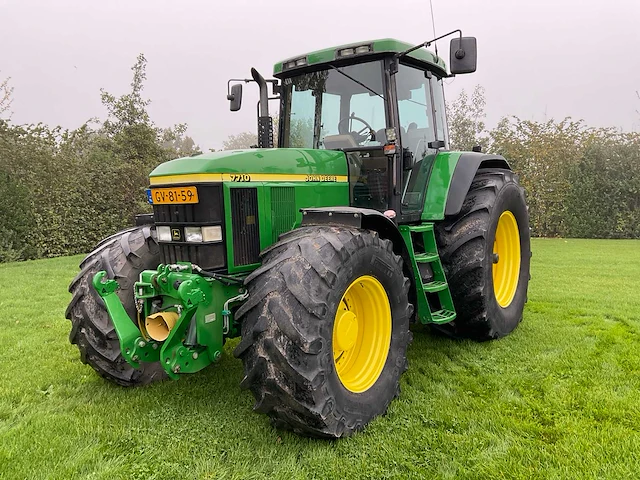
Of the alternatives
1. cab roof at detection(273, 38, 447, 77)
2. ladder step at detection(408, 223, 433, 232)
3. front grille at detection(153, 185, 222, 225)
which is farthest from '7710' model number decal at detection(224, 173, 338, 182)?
cab roof at detection(273, 38, 447, 77)

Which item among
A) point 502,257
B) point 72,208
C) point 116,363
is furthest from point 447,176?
point 72,208

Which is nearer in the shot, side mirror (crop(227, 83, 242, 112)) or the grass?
the grass

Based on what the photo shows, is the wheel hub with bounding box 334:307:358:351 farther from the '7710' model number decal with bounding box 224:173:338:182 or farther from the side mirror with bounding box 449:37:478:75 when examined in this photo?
the side mirror with bounding box 449:37:478:75

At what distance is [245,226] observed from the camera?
328cm

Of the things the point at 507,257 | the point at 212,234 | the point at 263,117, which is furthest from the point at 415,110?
the point at 212,234

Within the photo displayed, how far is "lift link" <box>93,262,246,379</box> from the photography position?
9.42ft

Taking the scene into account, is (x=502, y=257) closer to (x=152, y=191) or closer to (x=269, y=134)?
(x=269, y=134)

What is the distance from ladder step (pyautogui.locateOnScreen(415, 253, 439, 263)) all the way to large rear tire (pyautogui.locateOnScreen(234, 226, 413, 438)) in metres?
0.68

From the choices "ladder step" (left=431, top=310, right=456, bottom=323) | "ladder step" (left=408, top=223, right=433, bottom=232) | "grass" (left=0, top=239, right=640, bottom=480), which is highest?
"ladder step" (left=408, top=223, right=433, bottom=232)

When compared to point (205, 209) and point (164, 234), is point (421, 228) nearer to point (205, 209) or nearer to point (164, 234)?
point (205, 209)

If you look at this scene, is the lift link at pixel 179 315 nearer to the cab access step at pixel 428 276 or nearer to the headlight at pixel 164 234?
the headlight at pixel 164 234

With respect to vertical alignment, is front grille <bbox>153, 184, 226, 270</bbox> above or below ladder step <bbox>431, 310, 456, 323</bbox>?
above

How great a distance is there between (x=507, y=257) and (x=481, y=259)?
118cm

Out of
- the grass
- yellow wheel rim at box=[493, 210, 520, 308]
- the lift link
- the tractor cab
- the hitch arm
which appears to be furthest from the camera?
yellow wheel rim at box=[493, 210, 520, 308]
